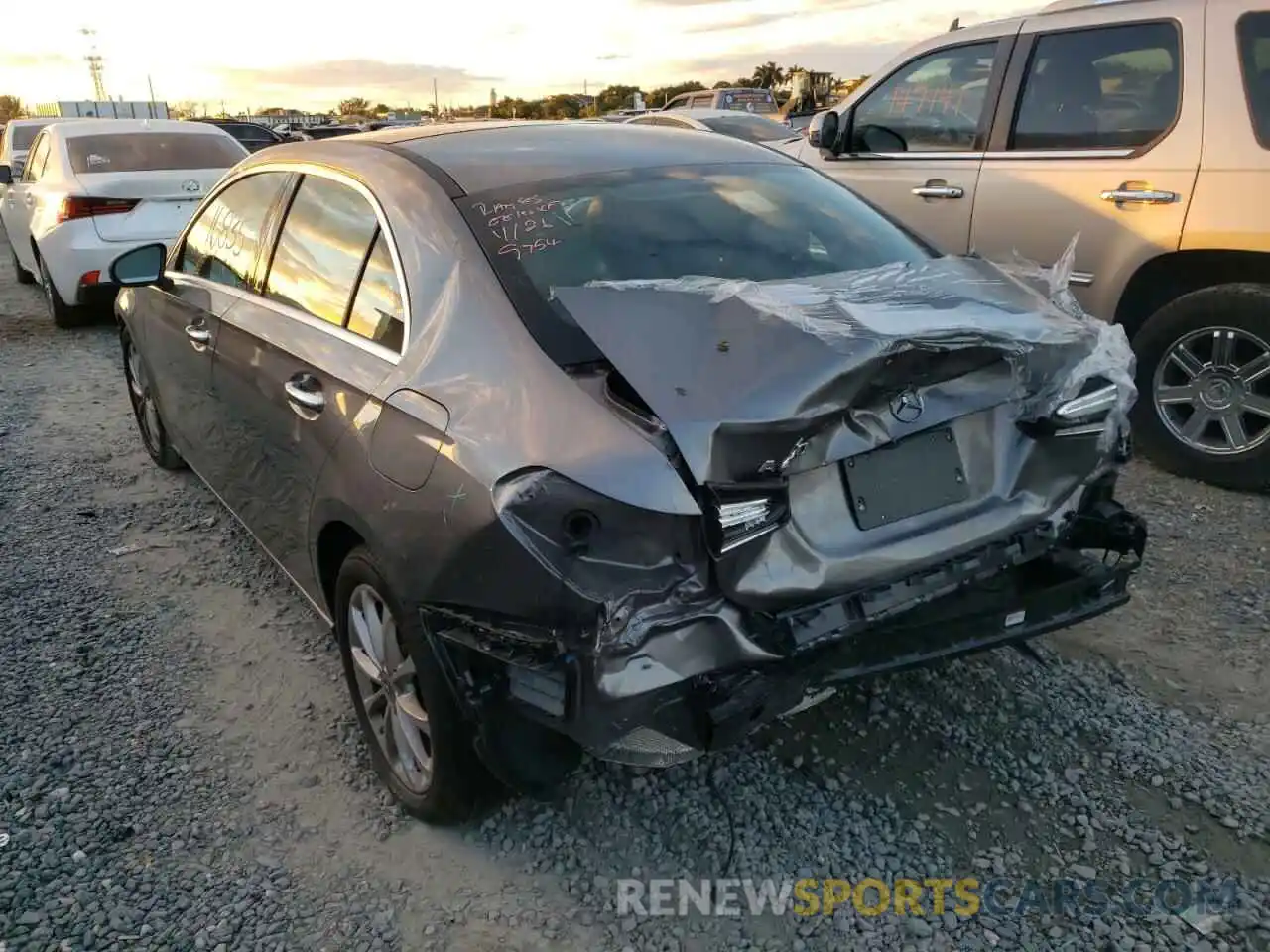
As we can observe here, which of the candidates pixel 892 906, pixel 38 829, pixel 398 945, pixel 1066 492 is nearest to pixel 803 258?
pixel 1066 492

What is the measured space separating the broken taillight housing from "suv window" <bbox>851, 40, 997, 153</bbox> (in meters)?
3.94

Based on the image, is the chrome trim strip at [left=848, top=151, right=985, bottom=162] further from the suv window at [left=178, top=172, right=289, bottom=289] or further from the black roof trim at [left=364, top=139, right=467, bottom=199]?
the suv window at [left=178, top=172, right=289, bottom=289]

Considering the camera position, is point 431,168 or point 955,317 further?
point 431,168

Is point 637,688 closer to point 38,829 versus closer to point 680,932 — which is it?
point 680,932

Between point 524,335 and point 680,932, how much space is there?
1.39 m

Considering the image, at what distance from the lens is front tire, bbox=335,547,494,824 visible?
2355 mm

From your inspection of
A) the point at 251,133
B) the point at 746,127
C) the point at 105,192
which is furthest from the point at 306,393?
the point at 251,133

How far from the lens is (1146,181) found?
4.49m

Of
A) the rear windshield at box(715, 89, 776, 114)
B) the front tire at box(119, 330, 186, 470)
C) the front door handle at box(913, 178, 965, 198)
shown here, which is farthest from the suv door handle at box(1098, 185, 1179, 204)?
the rear windshield at box(715, 89, 776, 114)

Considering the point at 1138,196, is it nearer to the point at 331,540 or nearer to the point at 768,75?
the point at 331,540

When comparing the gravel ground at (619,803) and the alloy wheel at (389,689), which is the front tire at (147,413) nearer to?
the gravel ground at (619,803)

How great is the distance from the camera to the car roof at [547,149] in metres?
2.85

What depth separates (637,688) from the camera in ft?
6.55

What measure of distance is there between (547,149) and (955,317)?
1.41m
